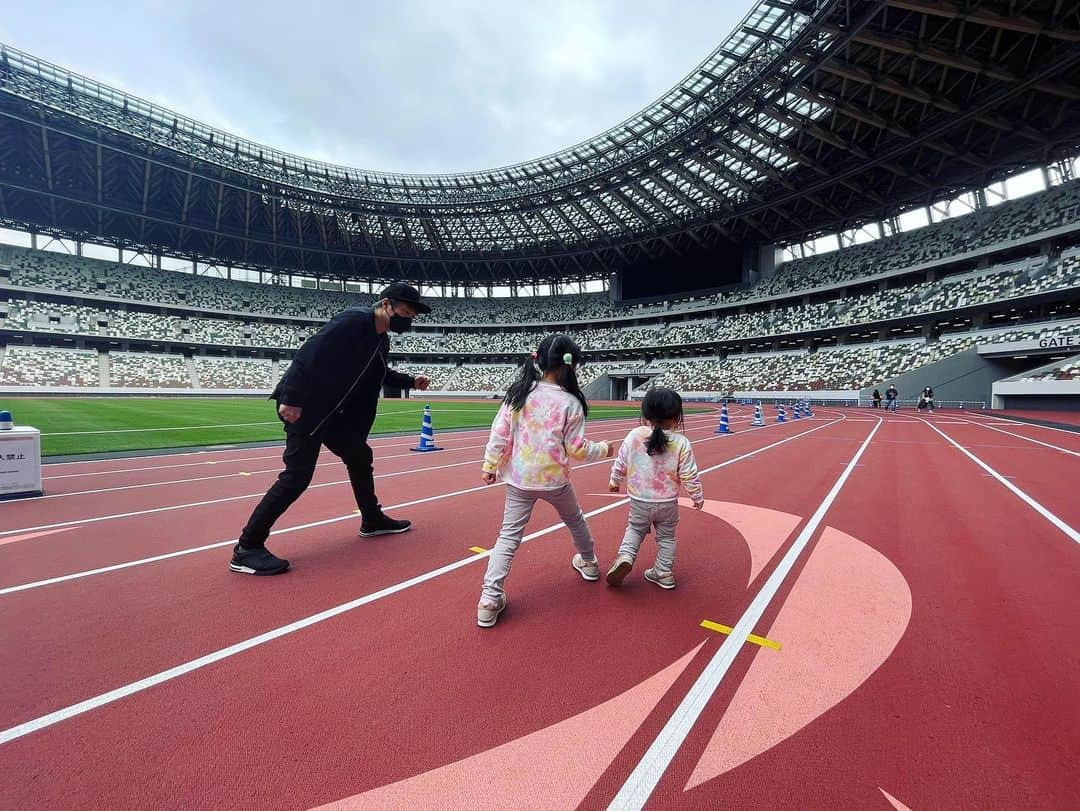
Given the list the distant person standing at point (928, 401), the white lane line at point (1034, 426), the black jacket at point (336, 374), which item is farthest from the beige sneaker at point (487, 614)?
the distant person standing at point (928, 401)

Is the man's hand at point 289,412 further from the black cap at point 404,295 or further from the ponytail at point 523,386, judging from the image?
the ponytail at point 523,386

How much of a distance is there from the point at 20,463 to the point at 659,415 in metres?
8.18

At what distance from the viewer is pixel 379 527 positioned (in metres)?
4.76

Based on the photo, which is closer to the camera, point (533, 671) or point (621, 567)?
point (533, 671)

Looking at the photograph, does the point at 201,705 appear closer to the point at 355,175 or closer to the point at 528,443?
the point at 528,443

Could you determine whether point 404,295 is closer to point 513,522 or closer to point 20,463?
point 513,522

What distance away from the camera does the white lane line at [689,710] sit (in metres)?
1.65

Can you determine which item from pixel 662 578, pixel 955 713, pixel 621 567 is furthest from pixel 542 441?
pixel 955 713

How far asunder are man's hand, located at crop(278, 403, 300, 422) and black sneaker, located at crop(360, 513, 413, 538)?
1413 millimetres

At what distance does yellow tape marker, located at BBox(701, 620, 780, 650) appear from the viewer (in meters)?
2.71

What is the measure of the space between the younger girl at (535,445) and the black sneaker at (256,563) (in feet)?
5.97

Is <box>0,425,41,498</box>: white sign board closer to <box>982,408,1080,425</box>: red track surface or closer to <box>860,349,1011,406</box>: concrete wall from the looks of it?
<box>982,408,1080,425</box>: red track surface

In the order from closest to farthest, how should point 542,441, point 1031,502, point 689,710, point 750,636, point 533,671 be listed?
point 689,710 → point 533,671 → point 750,636 → point 542,441 → point 1031,502

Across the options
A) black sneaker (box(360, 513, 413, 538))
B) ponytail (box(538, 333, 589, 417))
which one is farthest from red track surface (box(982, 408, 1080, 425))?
black sneaker (box(360, 513, 413, 538))
